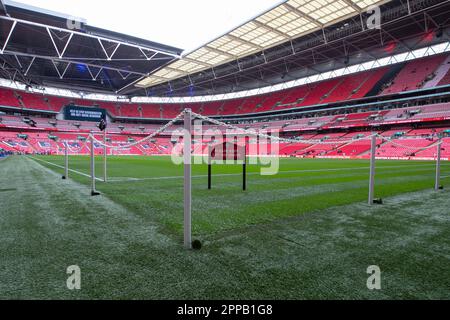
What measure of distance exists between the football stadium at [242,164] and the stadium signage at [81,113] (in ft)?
0.89

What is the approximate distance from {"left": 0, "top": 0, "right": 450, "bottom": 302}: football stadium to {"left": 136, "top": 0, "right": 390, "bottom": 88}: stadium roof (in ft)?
0.67

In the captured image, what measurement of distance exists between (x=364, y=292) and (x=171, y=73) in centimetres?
4870

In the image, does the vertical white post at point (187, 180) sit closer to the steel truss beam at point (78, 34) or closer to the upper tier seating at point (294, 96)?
the steel truss beam at point (78, 34)

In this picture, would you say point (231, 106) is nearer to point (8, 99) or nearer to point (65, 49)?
point (65, 49)

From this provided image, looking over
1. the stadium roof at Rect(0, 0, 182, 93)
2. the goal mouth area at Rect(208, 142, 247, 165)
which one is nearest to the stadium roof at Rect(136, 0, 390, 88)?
the stadium roof at Rect(0, 0, 182, 93)

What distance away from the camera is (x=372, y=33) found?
31703 millimetres

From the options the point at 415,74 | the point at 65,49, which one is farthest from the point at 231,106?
the point at 65,49

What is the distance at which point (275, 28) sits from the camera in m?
28.5

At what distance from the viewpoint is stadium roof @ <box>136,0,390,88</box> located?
24.0 m

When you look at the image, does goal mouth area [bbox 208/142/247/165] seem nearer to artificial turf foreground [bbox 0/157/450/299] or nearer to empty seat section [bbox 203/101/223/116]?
artificial turf foreground [bbox 0/157/450/299]

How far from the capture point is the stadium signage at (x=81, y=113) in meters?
48.3

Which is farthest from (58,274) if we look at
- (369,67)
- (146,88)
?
(146,88)

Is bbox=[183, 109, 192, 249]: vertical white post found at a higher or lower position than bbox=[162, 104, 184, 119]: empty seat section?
lower

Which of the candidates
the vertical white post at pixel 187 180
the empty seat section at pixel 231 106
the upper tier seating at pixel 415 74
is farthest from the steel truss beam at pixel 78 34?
the upper tier seating at pixel 415 74
